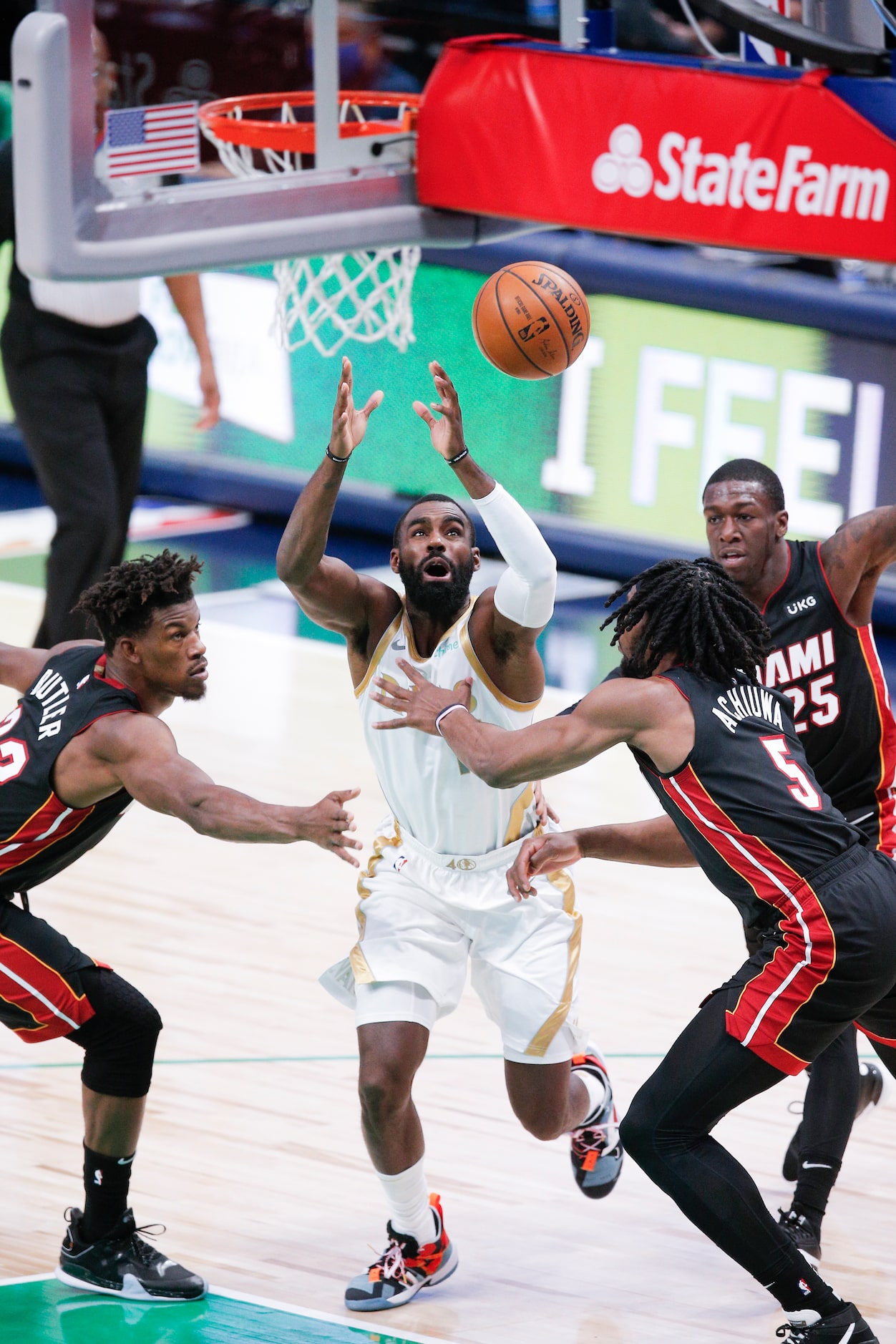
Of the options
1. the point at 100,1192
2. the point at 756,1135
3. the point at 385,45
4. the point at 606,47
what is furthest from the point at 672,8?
the point at 100,1192

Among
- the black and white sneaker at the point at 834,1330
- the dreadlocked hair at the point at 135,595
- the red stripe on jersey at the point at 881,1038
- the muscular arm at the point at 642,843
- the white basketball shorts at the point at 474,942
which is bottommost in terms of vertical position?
the black and white sneaker at the point at 834,1330

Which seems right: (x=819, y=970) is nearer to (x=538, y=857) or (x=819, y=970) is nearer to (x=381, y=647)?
(x=538, y=857)

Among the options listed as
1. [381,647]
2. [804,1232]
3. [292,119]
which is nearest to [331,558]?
[381,647]

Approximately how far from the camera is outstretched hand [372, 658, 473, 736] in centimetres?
486

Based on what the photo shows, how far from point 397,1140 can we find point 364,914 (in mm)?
586

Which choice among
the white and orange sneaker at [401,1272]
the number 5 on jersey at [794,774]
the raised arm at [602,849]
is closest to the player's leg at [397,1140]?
the white and orange sneaker at [401,1272]

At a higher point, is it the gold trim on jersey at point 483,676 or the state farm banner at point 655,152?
the state farm banner at point 655,152

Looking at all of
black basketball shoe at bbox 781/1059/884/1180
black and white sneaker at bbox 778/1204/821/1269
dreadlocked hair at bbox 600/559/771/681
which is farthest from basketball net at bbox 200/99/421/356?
black and white sneaker at bbox 778/1204/821/1269

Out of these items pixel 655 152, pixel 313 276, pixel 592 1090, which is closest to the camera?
pixel 592 1090

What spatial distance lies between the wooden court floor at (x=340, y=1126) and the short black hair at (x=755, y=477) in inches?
72.9

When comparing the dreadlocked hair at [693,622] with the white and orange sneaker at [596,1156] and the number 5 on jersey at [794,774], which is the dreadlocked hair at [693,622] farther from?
the white and orange sneaker at [596,1156]

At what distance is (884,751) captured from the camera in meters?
5.46

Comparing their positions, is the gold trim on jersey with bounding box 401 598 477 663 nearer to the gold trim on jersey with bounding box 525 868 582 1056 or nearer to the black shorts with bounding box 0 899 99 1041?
the gold trim on jersey with bounding box 525 868 582 1056

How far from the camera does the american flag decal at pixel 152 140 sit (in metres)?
6.77
